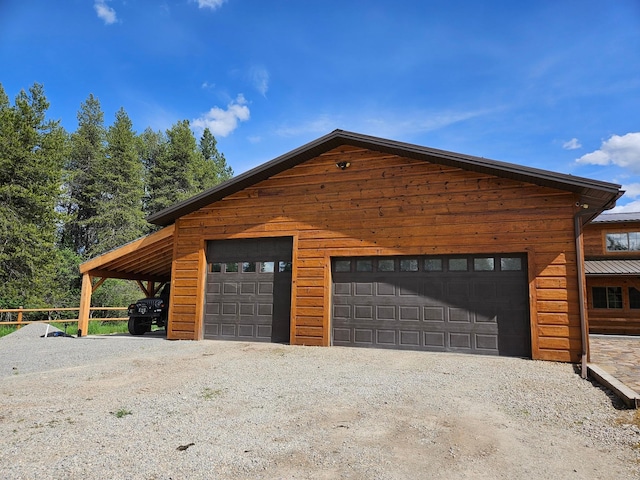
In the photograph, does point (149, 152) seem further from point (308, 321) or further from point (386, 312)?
point (386, 312)

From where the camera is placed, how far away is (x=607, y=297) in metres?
15.5

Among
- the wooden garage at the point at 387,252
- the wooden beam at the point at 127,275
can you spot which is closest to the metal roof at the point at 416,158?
the wooden garage at the point at 387,252

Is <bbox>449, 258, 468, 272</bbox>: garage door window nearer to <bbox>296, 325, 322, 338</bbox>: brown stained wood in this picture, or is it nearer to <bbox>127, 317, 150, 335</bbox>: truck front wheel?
<bbox>296, 325, 322, 338</bbox>: brown stained wood

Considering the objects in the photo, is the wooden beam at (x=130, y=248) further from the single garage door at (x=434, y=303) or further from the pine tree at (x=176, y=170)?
the pine tree at (x=176, y=170)

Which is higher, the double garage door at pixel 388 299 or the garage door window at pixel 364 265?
the garage door window at pixel 364 265

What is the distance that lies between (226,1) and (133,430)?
1071 centimetres

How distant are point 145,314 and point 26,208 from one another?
13914mm

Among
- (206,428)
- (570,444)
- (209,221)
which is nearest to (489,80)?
(209,221)

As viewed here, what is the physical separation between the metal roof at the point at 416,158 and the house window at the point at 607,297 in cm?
770

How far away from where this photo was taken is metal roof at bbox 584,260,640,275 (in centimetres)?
1441

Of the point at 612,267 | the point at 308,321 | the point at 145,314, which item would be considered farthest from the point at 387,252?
the point at 612,267

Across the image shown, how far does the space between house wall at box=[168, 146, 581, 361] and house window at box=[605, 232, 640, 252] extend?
11.1m

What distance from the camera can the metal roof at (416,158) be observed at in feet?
24.6

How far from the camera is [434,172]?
29.1 ft
